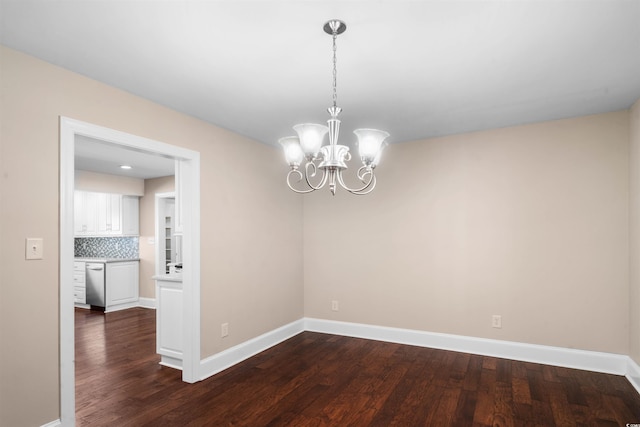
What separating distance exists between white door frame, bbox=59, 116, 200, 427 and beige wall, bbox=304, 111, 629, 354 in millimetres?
1917

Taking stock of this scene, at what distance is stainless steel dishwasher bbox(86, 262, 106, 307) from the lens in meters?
6.01

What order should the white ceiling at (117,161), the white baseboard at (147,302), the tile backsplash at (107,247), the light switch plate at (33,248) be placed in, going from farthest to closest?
the tile backsplash at (107,247)
the white baseboard at (147,302)
the white ceiling at (117,161)
the light switch plate at (33,248)

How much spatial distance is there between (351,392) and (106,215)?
572 centimetres

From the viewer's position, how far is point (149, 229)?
6605 millimetres

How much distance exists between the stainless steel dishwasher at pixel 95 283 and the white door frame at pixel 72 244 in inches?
146

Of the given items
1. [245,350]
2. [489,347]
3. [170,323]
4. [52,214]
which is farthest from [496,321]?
[52,214]

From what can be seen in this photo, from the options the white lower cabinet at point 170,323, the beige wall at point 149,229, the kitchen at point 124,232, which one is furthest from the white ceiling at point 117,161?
the white lower cabinet at point 170,323

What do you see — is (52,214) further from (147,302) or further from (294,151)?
(147,302)

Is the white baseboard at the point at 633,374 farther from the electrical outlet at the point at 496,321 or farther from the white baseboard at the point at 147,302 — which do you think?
the white baseboard at the point at 147,302

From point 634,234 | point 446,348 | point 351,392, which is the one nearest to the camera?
point 351,392

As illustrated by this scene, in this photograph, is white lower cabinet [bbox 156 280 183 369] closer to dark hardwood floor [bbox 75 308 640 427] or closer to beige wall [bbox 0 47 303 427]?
dark hardwood floor [bbox 75 308 640 427]

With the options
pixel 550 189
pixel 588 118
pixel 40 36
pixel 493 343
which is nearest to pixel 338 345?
pixel 493 343

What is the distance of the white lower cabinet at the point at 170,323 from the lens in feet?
11.4

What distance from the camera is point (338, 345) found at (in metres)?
4.14
